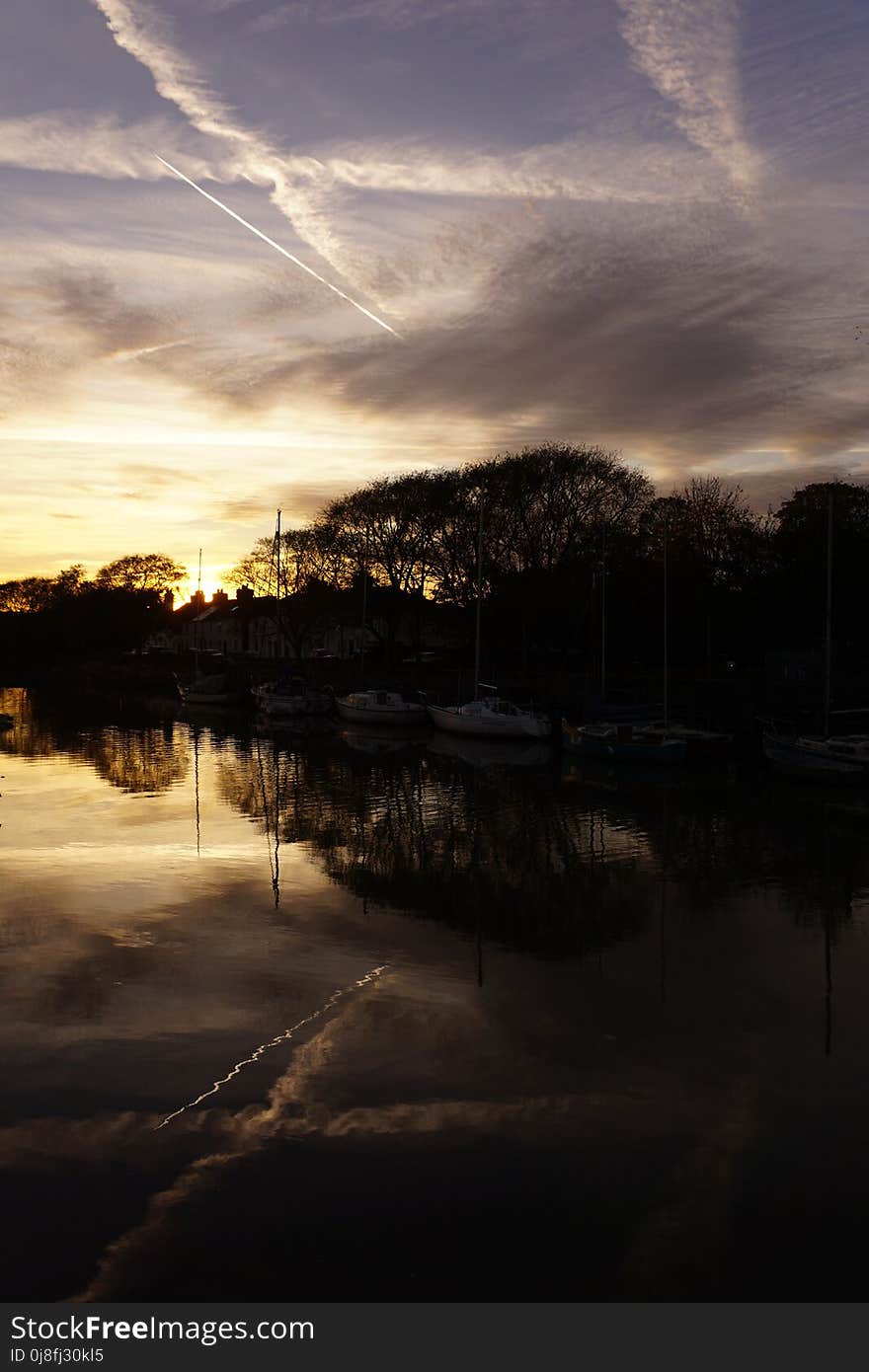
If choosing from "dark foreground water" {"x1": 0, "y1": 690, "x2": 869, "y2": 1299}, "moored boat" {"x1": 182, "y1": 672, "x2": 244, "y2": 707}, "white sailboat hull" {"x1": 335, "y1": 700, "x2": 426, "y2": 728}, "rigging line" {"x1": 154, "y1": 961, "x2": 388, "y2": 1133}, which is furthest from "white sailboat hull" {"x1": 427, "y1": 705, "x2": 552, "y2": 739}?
"rigging line" {"x1": 154, "y1": 961, "x2": 388, "y2": 1133}

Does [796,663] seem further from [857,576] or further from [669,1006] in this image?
[669,1006]

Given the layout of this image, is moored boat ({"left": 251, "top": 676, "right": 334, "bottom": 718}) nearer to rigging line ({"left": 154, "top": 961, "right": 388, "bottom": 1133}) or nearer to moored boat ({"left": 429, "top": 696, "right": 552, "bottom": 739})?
moored boat ({"left": 429, "top": 696, "right": 552, "bottom": 739})

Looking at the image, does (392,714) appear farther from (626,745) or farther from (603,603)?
(626,745)

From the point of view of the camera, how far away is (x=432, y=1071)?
11.3 metres

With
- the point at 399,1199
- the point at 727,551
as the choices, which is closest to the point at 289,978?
the point at 399,1199

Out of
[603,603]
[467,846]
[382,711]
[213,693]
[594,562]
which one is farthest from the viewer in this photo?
[213,693]

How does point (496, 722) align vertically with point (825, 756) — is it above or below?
above

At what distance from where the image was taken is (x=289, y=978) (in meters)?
14.9

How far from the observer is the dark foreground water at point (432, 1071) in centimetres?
780

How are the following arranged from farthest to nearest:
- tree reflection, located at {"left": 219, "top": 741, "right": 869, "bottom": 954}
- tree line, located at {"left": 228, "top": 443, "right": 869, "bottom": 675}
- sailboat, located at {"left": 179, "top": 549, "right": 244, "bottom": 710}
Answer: sailboat, located at {"left": 179, "top": 549, "right": 244, "bottom": 710} < tree line, located at {"left": 228, "top": 443, "right": 869, "bottom": 675} < tree reflection, located at {"left": 219, "top": 741, "right": 869, "bottom": 954}

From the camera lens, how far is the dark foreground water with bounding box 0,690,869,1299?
780cm

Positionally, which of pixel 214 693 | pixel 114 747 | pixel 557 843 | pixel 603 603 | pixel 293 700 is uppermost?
pixel 603 603

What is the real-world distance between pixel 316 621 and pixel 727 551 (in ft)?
129

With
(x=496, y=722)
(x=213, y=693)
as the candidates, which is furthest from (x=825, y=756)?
(x=213, y=693)
